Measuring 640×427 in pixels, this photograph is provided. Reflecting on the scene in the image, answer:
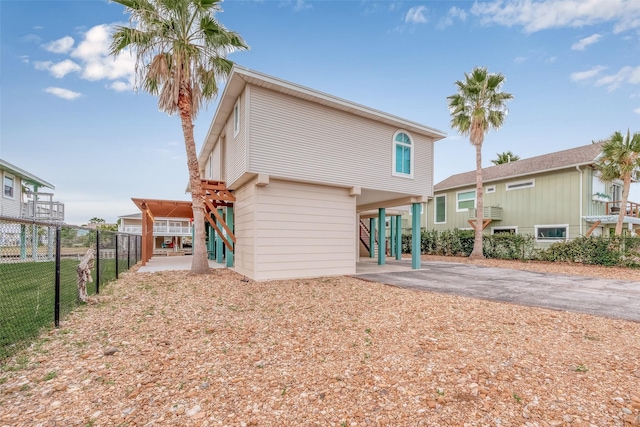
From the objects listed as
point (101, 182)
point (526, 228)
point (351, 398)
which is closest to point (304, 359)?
point (351, 398)

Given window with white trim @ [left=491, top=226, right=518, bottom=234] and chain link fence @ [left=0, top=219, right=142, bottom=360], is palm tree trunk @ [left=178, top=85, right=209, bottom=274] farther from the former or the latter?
window with white trim @ [left=491, top=226, right=518, bottom=234]

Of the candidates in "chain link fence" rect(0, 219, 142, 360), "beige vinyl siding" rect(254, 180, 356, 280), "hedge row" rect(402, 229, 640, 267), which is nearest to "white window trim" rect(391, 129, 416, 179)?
"beige vinyl siding" rect(254, 180, 356, 280)

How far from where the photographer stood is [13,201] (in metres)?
15.9

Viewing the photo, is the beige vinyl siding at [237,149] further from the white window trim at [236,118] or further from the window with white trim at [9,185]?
the window with white trim at [9,185]

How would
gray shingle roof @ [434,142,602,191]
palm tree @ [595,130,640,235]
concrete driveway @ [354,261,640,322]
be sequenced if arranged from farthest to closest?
gray shingle roof @ [434,142,602,191], palm tree @ [595,130,640,235], concrete driveway @ [354,261,640,322]

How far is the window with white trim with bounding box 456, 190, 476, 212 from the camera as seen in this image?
69.0 ft

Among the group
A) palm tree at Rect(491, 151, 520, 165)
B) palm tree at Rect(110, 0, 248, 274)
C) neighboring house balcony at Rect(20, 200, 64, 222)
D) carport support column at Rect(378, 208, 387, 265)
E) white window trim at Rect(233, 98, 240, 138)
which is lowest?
carport support column at Rect(378, 208, 387, 265)

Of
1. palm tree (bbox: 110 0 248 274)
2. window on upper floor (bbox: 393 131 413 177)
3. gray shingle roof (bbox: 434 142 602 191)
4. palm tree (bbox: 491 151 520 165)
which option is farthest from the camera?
palm tree (bbox: 491 151 520 165)

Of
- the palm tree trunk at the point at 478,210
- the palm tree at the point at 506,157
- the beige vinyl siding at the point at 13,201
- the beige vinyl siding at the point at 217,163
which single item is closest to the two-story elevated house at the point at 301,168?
the beige vinyl siding at the point at 217,163

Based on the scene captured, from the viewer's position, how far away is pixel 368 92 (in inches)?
594

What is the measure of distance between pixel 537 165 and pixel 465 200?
4.92 m

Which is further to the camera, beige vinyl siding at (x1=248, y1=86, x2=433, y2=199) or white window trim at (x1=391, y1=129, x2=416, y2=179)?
white window trim at (x1=391, y1=129, x2=416, y2=179)

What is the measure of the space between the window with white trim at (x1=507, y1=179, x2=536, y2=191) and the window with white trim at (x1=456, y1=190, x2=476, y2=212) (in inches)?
88.4

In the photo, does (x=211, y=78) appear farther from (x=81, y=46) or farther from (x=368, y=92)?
(x=368, y=92)
